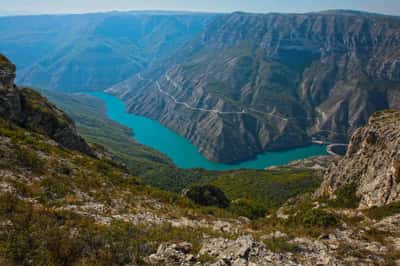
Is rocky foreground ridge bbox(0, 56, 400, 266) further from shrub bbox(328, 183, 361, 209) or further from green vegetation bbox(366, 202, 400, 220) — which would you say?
shrub bbox(328, 183, 361, 209)

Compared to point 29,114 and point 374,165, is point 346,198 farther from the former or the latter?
point 29,114

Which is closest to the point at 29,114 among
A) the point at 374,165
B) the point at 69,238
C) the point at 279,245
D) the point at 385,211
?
the point at 69,238

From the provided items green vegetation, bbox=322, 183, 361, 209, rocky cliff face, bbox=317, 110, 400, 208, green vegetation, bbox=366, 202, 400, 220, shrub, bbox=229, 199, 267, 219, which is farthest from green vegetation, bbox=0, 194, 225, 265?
green vegetation, bbox=322, 183, 361, 209

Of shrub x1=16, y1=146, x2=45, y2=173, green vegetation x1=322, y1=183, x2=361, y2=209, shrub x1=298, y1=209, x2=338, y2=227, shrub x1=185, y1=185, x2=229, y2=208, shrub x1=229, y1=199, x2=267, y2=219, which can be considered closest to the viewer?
shrub x1=16, y1=146, x2=45, y2=173

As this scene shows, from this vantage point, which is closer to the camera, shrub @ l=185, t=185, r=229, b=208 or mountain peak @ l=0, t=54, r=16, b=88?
mountain peak @ l=0, t=54, r=16, b=88

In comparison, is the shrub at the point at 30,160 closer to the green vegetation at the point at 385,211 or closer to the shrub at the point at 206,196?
the shrub at the point at 206,196

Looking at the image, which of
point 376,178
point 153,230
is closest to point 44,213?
point 153,230

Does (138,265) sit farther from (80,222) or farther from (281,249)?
(281,249)
